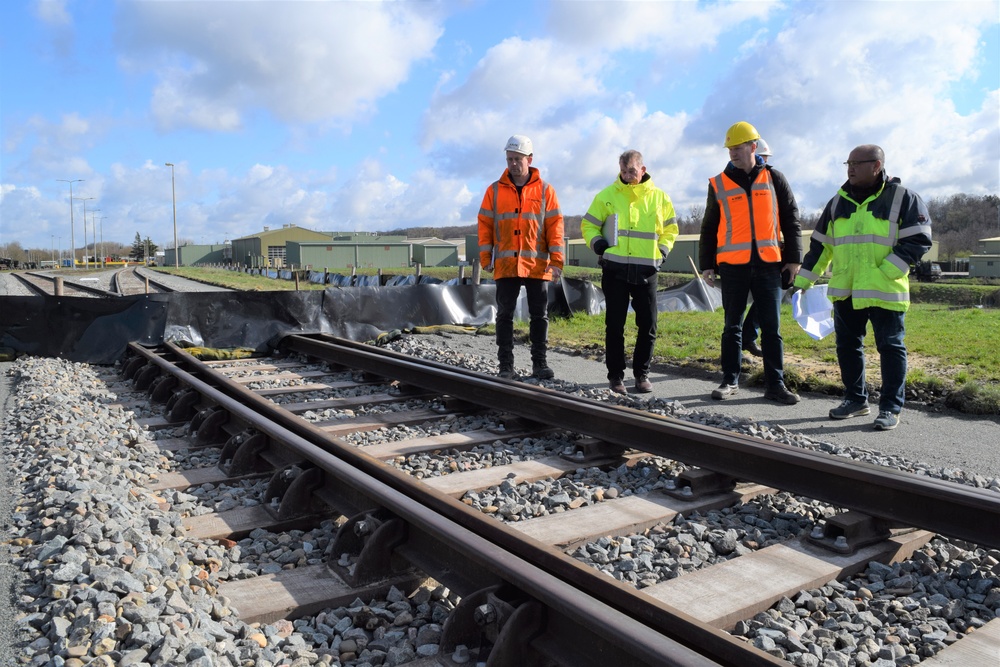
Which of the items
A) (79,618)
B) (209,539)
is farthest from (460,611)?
(209,539)

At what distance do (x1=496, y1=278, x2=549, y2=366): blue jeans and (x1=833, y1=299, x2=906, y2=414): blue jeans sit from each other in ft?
8.55

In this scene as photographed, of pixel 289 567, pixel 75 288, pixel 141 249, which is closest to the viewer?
pixel 289 567

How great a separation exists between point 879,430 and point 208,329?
7860 millimetres

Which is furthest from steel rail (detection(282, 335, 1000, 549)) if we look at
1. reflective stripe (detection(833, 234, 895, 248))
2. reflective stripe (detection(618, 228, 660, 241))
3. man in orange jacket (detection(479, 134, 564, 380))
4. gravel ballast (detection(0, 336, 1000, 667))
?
reflective stripe (detection(833, 234, 895, 248))

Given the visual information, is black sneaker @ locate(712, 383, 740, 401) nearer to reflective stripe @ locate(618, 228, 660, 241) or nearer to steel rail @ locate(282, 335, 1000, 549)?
reflective stripe @ locate(618, 228, 660, 241)

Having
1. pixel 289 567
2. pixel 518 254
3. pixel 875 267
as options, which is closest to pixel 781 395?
pixel 875 267

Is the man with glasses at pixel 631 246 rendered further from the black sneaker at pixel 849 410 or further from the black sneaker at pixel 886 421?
the black sneaker at pixel 886 421

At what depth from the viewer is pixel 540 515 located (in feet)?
11.3

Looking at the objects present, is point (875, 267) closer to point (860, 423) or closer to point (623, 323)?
point (860, 423)

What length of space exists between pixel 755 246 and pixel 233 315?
6.72 meters

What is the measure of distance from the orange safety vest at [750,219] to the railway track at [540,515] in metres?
2.13

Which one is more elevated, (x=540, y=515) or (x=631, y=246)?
(x=631, y=246)

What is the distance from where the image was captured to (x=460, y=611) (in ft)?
7.45

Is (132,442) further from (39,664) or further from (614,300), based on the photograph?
(614,300)
